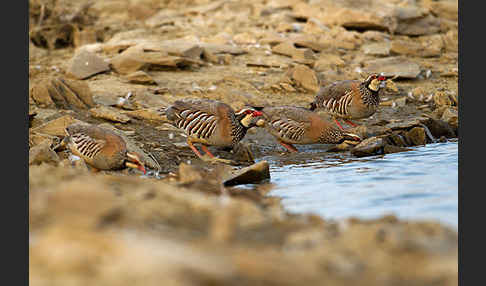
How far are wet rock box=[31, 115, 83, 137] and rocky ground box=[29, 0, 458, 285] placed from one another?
0.07 ft

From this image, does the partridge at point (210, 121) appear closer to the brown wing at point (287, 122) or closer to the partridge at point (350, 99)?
the brown wing at point (287, 122)

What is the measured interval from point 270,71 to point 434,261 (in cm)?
1061

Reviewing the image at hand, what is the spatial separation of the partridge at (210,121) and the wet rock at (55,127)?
4.61 feet

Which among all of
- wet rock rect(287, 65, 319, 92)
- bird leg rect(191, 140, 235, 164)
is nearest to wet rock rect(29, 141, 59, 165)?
bird leg rect(191, 140, 235, 164)

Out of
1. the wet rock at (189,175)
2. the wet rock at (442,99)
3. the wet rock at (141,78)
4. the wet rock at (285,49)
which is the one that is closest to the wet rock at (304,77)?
the wet rock at (285,49)

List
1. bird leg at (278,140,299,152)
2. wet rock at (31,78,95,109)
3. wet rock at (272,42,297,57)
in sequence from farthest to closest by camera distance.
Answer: wet rock at (272,42,297,57)
wet rock at (31,78,95,109)
bird leg at (278,140,299,152)

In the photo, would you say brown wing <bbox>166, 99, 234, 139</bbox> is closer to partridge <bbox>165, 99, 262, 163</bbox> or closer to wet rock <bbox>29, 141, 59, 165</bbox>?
partridge <bbox>165, 99, 262, 163</bbox>

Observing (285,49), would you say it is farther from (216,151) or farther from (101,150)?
(101,150)

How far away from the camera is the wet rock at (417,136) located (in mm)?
9578

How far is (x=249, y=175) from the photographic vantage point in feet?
22.6

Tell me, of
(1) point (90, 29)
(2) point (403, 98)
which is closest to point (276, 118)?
(2) point (403, 98)

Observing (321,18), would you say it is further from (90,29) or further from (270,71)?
(90,29)

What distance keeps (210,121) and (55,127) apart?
7.02 feet

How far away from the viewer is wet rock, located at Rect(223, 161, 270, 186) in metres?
6.76
